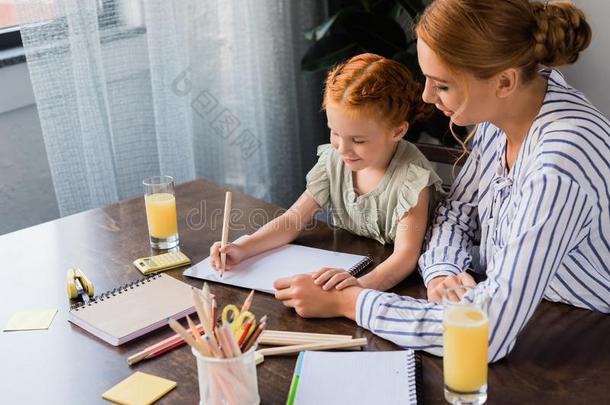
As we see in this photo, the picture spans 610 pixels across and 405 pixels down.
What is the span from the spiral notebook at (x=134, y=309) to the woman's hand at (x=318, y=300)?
0.62 feet

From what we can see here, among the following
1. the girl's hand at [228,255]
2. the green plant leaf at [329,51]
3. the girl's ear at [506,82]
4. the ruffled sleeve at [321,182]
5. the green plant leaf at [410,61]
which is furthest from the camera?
the green plant leaf at [329,51]

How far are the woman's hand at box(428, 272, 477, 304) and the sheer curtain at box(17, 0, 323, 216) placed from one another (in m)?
1.52

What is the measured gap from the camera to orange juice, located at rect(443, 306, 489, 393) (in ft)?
3.67

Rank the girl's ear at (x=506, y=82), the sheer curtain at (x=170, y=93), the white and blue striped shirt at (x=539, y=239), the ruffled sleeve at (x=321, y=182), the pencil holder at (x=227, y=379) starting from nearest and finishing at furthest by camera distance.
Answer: the pencil holder at (x=227, y=379) → the white and blue striped shirt at (x=539, y=239) → the girl's ear at (x=506, y=82) → the ruffled sleeve at (x=321, y=182) → the sheer curtain at (x=170, y=93)

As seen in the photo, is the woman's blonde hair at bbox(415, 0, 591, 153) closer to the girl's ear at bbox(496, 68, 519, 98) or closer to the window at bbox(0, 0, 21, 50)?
the girl's ear at bbox(496, 68, 519, 98)

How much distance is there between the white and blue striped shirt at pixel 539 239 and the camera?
1247mm

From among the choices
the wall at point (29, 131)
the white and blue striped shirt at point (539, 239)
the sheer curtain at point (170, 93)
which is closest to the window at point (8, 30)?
the wall at point (29, 131)

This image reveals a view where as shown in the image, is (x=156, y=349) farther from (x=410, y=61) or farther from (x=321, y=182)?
(x=410, y=61)

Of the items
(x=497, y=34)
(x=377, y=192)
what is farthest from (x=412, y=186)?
(x=497, y=34)

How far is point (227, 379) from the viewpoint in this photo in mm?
1106

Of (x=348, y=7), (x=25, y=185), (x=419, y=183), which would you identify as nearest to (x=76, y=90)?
(x=25, y=185)

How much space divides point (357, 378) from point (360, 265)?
421mm

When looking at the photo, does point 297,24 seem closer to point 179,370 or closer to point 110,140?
point 110,140

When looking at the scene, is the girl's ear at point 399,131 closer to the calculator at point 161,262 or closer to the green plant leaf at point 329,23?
the calculator at point 161,262
